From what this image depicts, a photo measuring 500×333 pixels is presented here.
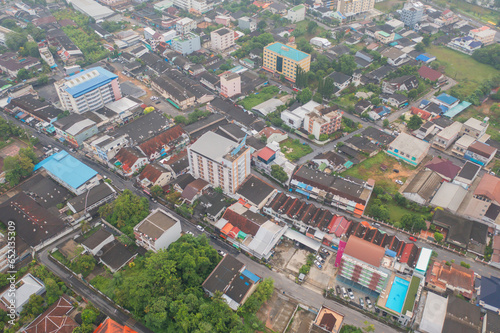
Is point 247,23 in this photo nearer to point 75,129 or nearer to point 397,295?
point 75,129

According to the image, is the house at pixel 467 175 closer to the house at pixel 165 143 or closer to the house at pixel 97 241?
the house at pixel 165 143

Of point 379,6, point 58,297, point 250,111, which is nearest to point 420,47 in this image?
point 379,6

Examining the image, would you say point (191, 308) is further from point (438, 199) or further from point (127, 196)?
point (438, 199)

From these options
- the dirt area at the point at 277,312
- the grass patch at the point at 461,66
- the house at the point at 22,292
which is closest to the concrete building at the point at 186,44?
the grass patch at the point at 461,66

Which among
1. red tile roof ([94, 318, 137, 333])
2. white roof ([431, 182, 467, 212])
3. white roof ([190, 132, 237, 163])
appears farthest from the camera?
white roof ([190, 132, 237, 163])

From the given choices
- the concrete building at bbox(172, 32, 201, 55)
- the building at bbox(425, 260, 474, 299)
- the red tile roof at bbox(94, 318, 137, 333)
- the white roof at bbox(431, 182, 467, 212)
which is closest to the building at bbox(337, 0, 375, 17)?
the concrete building at bbox(172, 32, 201, 55)

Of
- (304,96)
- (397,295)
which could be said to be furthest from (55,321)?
(304,96)

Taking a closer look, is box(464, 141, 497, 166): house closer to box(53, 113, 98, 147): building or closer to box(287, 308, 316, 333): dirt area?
box(287, 308, 316, 333): dirt area
